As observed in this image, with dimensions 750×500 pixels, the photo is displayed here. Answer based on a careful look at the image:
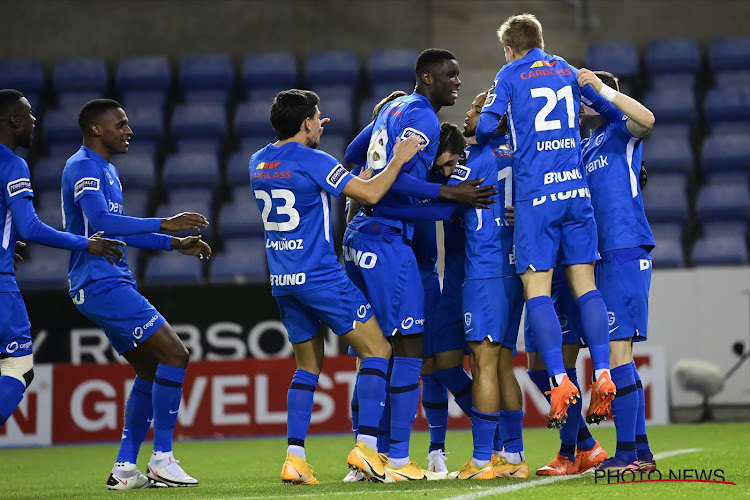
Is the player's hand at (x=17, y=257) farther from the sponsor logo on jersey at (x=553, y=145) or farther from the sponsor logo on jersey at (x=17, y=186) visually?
the sponsor logo on jersey at (x=553, y=145)

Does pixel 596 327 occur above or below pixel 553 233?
below

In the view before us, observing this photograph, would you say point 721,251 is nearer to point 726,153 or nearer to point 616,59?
point 726,153

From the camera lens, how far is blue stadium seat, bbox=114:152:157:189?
13117mm

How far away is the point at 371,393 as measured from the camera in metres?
5.55

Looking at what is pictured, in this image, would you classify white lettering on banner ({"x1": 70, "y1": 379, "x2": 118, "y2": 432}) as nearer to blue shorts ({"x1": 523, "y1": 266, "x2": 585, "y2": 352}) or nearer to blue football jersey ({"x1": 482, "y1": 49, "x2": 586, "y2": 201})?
blue shorts ({"x1": 523, "y1": 266, "x2": 585, "y2": 352})

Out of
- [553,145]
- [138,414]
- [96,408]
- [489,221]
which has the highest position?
[553,145]

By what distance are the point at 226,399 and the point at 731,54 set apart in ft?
27.2

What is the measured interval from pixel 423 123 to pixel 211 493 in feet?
7.42

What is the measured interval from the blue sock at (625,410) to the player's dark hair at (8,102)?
351 cm

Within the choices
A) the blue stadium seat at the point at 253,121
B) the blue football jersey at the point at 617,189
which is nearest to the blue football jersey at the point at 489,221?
the blue football jersey at the point at 617,189

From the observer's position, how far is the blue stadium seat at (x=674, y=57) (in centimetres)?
1410

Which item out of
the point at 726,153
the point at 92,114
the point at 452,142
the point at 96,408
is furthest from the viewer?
the point at 726,153

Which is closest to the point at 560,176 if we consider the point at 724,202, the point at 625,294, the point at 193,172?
the point at 625,294

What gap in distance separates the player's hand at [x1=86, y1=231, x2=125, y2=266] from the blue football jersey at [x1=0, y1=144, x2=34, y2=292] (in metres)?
0.40
